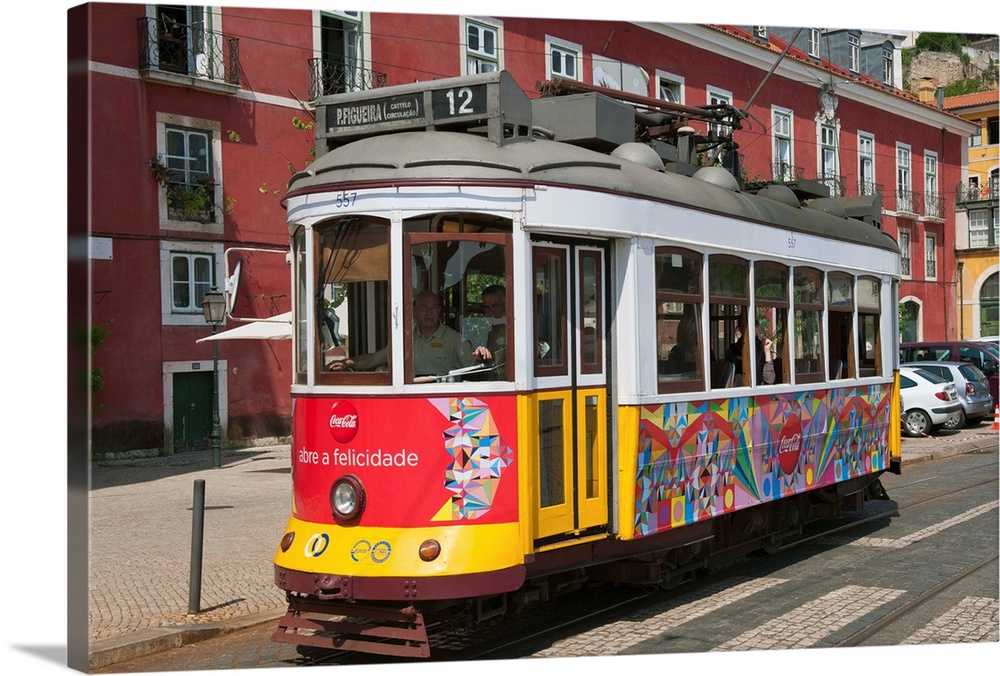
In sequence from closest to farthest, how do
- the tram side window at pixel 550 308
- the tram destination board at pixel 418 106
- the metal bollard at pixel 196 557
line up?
the tram side window at pixel 550 308
the tram destination board at pixel 418 106
the metal bollard at pixel 196 557

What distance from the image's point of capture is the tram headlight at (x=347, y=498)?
271 inches

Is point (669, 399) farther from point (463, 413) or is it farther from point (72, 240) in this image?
point (72, 240)

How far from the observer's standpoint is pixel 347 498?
6945mm

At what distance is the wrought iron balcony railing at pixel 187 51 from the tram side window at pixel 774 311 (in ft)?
40.0

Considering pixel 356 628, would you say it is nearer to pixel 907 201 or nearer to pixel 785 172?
pixel 785 172

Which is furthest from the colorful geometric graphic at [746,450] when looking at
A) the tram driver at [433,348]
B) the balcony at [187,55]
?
the balcony at [187,55]

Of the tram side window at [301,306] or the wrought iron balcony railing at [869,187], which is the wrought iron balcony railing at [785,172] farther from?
the tram side window at [301,306]

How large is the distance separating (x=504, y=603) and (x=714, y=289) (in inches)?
118

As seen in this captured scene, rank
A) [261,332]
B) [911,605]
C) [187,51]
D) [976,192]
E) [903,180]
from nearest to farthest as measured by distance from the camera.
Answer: [911,605] → [261,332] → [187,51] → [976,192] → [903,180]

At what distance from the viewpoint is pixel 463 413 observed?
6.89 meters

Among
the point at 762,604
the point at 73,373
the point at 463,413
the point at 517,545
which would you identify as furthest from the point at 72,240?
the point at 762,604

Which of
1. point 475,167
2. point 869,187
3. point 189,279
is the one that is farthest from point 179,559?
point 869,187

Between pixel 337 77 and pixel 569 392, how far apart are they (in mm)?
14253

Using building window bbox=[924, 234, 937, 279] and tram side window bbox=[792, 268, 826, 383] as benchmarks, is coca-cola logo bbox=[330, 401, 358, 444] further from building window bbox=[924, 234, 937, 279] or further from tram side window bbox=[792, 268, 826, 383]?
building window bbox=[924, 234, 937, 279]
